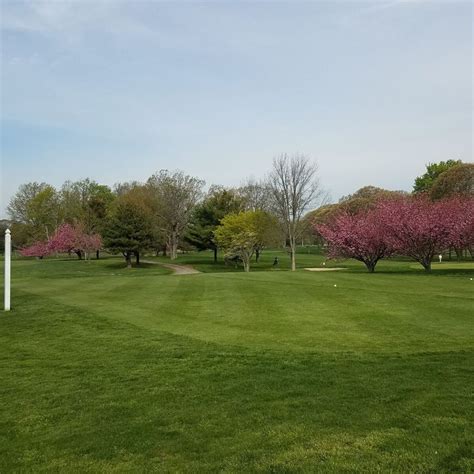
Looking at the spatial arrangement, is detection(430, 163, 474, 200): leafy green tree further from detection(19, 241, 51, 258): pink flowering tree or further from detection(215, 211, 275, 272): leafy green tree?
detection(19, 241, 51, 258): pink flowering tree

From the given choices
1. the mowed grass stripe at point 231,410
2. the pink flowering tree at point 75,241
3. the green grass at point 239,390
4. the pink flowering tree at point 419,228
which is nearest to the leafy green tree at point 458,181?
the pink flowering tree at point 419,228

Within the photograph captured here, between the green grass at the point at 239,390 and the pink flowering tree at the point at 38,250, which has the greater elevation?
the pink flowering tree at the point at 38,250

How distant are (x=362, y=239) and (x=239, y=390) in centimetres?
3063

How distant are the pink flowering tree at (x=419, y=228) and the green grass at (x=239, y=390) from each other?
724 inches

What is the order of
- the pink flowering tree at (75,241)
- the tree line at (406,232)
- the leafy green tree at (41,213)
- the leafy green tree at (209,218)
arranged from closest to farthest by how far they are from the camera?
the tree line at (406,232) → the leafy green tree at (209,218) → the pink flowering tree at (75,241) → the leafy green tree at (41,213)

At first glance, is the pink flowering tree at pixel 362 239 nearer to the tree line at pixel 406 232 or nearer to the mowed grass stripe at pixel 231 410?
the tree line at pixel 406 232

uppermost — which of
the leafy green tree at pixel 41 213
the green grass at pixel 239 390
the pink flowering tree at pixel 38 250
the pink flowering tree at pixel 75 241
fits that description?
the leafy green tree at pixel 41 213

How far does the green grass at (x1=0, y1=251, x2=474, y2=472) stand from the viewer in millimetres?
4281

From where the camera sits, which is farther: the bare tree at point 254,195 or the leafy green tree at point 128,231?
the bare tree at point 254,195

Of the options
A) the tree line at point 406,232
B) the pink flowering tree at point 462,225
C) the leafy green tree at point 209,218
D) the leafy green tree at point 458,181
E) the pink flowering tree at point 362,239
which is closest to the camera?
the pink flowering tree at point 462,225

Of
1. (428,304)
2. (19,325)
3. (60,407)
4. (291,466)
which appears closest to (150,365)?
(60,407)

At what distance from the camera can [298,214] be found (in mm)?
51969

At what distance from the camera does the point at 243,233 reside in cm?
5047

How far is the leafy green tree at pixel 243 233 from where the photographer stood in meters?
50.5
